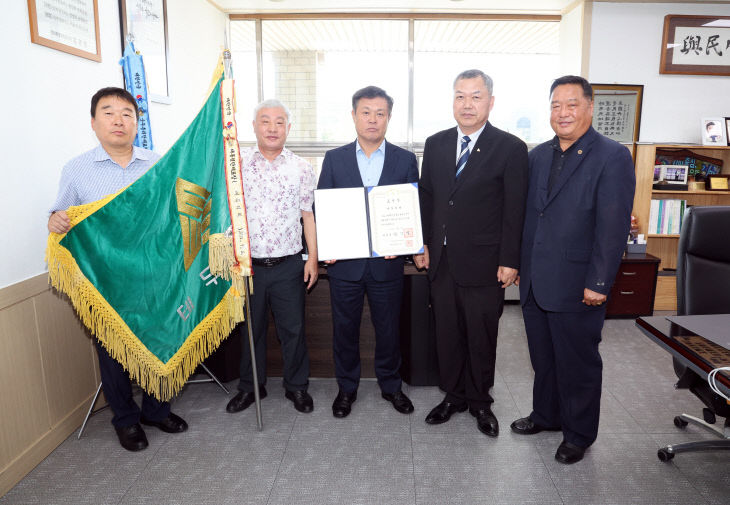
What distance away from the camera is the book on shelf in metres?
4.00

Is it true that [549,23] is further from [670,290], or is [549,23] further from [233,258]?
[233,258]

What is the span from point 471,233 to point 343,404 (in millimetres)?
1110

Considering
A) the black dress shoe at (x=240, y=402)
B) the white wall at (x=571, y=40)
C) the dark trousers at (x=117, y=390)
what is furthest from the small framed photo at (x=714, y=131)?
the dark trousers at (x=117, y=390)

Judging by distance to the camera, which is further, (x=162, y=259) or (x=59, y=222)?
(x=162, y=259)

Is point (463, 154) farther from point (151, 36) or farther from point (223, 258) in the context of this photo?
point (151, 36)

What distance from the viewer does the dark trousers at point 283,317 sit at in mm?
2336

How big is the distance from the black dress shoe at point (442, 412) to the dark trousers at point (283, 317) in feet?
2.26

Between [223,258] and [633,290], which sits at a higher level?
[223,258]

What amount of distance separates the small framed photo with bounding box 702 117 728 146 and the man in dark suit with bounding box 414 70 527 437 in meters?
2.96

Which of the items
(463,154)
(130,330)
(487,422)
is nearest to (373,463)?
(487,422)

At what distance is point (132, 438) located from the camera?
2100mm

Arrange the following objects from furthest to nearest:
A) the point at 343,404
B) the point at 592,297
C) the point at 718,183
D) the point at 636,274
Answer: the point at 718,183
the point at 636,274
the point at 343,404
the point at 592,297

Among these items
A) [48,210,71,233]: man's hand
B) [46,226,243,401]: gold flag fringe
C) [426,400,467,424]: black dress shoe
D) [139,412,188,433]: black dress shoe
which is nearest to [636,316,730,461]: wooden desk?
[426,400,467,424]: black dress shoe

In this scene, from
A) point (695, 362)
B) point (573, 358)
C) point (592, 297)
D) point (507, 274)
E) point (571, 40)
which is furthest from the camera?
point (571, 40)
